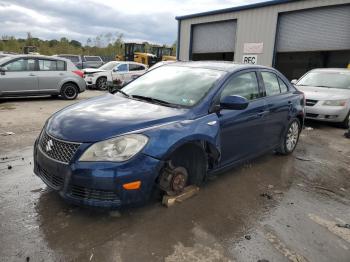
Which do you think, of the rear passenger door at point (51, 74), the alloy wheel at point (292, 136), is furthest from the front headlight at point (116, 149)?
the rear passenger door at point (51, 74)

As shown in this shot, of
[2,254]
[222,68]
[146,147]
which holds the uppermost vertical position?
[222,68]

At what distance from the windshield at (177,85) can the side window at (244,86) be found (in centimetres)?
19

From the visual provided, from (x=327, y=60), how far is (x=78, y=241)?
24.1 meters

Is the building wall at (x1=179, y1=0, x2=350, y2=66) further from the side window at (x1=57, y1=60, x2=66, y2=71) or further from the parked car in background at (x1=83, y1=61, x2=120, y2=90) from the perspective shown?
the side window at (x1=57, y1=60, x2=66, y2=71)

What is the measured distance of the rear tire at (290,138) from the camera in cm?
553

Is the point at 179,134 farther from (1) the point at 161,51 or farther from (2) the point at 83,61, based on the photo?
(1) the point at 161,51

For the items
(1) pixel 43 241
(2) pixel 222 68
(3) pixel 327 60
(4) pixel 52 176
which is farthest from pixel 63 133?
(3) pixel 327 60

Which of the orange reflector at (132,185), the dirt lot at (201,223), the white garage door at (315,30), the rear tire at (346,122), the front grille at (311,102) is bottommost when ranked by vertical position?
the dirt lot at (201,223)

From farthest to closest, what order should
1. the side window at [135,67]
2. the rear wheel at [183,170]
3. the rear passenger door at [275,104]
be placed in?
the side window at [135,67], the rear passenger door at [275,104], the rear wheel at [183,170]

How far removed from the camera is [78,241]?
2848 mm

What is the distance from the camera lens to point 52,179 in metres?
3.12

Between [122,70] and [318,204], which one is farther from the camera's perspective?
[122,70]

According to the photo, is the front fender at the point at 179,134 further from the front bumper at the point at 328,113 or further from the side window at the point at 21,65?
the side window at the point at 21,65

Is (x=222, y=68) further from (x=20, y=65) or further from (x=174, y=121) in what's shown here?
→ (x=20, y=65)
